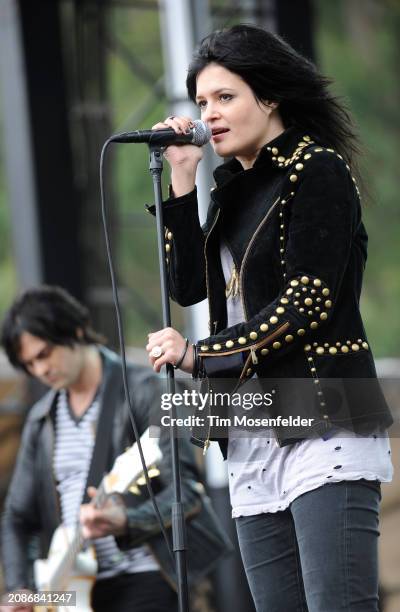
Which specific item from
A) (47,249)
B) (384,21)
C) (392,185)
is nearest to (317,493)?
(47,249)

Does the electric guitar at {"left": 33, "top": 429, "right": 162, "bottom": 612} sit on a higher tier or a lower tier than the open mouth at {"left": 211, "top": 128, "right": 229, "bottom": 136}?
lower

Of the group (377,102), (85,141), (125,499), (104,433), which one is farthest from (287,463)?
(377,102)

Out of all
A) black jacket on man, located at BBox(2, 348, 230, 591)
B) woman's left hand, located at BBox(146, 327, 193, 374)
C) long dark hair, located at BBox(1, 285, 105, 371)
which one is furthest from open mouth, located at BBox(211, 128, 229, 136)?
long dark hair, located at BBox(1, 285, 105, 371)

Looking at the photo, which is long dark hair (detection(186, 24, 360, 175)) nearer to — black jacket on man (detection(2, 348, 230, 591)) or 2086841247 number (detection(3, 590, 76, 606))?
black jacket on man (detection(2, 348, 230, 591))

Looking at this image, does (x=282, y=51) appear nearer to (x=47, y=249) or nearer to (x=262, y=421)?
(x=262, y=421)

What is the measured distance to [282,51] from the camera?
227cm

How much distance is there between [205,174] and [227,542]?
1.76 meters

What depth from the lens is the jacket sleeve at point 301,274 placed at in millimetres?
2061

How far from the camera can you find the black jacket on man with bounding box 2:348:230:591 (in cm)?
327

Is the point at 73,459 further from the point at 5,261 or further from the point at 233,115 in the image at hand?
the point at 5,261

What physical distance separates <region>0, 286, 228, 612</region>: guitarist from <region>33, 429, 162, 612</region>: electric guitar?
0.03m

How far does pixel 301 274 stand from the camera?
208 centimetres

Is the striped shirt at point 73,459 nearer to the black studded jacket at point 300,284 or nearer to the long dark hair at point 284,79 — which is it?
the black studded jacket at point 300,284

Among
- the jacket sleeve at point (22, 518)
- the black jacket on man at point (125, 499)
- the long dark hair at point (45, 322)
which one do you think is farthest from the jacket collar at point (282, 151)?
the jacket sleeve at point (22, 518)
